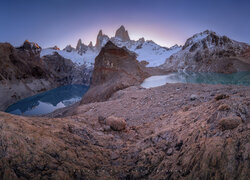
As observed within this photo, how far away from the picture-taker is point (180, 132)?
2.51 metres

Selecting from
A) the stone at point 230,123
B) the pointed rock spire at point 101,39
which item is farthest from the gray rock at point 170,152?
the pointed rock spire at point 101,39

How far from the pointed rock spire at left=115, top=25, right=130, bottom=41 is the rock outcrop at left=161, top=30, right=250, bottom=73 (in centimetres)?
9274

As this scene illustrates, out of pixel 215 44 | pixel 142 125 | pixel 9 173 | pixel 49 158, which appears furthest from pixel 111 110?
pixel 215 44

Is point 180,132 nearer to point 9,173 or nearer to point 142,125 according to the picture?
point 142,125

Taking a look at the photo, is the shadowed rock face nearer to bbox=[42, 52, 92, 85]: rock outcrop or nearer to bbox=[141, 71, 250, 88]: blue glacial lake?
bbox=[141, 71, 250, 88]: blue glacial lake

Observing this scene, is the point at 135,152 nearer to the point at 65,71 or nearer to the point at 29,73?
the point at 29,73

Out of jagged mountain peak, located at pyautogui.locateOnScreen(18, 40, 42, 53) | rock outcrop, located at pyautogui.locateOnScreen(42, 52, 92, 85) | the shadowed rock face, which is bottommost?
the shadowed rock face

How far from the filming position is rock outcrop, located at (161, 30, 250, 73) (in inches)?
1218

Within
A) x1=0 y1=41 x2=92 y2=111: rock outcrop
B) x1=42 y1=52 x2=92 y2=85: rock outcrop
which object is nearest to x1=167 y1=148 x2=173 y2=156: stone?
x1=0 y1=41 x2=92 y2=111: rock outcrop

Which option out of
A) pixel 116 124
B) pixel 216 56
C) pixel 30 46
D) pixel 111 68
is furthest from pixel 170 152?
pixel 30 46

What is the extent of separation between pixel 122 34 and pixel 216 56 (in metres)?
106

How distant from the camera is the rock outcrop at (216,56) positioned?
102 feet

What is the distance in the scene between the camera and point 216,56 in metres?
36.5

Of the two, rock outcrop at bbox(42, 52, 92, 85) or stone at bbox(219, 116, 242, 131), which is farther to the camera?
rock outcrop at bbox(42, 52, 92, 85)
